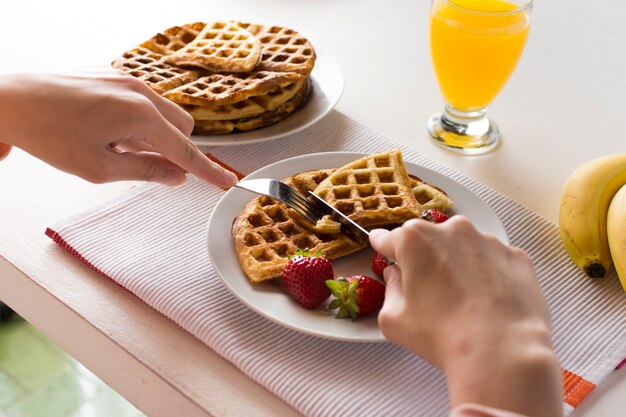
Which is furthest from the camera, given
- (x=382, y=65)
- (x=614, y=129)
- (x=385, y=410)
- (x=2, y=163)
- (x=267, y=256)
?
(x=382, y=65)

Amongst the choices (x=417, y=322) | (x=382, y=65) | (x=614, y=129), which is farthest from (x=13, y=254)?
(x=614, y=129)

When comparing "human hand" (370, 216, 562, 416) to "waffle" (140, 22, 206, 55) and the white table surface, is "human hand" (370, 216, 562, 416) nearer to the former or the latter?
the white table surface

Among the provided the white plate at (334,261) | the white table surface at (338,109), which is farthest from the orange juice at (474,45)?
the white plate at (334,261)

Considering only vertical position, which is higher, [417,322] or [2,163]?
[417,322]

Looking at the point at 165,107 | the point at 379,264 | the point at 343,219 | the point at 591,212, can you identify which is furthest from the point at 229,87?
the point at 591,212

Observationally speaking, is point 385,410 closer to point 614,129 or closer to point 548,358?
point 548,358

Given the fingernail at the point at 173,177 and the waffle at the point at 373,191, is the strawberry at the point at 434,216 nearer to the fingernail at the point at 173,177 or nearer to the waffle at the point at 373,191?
the waffle at the point at 373,191
